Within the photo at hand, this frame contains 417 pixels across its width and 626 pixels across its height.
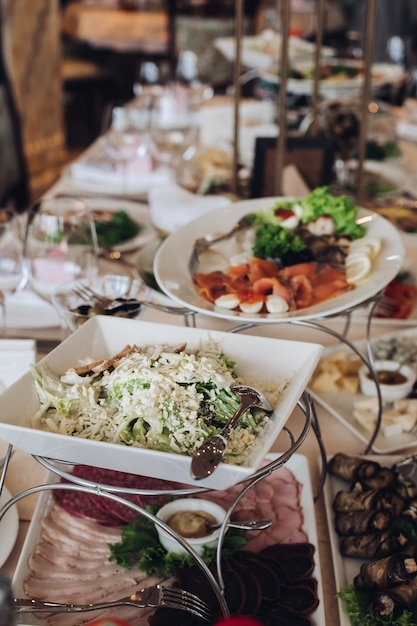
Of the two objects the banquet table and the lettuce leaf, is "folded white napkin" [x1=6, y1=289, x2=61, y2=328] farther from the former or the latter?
the lettuce leaf

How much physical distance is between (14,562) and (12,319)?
2.24 ft

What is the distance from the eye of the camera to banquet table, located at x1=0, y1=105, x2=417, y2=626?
0.92 metres

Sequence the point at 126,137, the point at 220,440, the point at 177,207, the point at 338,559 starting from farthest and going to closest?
the point at 126,137
the point at 177,207
the point at 338,559
the point at 220,440

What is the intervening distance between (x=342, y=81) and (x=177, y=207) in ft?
4.37

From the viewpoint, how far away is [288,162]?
1.84m

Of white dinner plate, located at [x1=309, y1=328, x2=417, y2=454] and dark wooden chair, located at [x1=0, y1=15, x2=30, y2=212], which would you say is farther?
dark wooden chair, located at [x1=0, y1=15, x2=30, y2=212]

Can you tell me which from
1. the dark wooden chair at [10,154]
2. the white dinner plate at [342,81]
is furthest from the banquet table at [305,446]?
the dark wooden chair at [10,154]

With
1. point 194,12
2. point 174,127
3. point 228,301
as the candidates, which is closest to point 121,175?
point 174,127

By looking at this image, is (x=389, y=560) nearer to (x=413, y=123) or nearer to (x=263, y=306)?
(x=263, y=306)

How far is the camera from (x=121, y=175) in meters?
2.41

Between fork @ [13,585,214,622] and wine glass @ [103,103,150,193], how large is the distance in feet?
5.58

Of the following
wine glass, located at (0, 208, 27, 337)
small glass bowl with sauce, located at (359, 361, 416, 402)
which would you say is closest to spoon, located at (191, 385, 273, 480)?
small glass bowl with sauce, located at (359, 361, 416, 402)

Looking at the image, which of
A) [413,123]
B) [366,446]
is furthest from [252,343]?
[413,123]

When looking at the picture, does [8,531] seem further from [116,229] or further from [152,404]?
[116,229]
